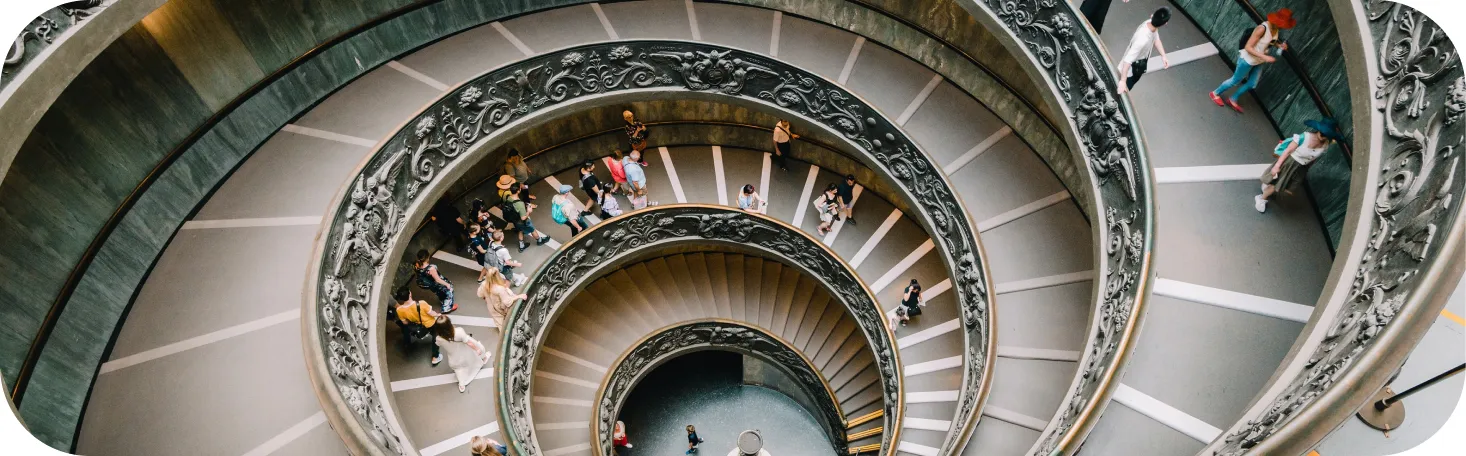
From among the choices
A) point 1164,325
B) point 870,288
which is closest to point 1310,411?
point 1164,325

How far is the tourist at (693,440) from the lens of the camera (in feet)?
47.1

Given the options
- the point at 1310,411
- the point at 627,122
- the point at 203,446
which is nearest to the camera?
the point at 1310,411

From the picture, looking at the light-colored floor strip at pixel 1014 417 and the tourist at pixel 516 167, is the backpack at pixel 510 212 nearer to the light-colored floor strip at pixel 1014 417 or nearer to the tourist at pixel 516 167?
the tourist at pixel 516 167

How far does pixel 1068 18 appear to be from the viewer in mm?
7852

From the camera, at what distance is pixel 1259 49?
23.1ft

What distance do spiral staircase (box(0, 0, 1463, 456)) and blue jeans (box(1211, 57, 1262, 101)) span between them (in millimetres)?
274

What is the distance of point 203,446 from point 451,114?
17.4ft

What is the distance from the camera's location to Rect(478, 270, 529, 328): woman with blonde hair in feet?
33.1

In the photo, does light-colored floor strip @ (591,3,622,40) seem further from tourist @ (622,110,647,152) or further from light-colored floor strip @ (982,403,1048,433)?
light-colored floor strip @ (982,403,1048,433)

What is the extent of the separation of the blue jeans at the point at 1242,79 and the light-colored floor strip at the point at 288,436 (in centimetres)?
1085

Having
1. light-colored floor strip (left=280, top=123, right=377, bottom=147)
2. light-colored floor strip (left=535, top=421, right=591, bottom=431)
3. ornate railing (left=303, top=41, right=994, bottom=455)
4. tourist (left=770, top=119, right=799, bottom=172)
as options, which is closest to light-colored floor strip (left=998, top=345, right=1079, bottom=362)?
ornate railing (left=303, top=41, right=994, bottom=455)

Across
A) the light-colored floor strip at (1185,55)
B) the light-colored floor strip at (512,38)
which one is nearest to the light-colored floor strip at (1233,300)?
the light-colored floor strip at (1185,55)

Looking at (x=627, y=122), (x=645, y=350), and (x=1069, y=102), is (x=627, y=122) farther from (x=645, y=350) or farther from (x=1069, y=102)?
(x=1069, y=102)

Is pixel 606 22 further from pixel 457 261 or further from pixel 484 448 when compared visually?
pixel 484 448
